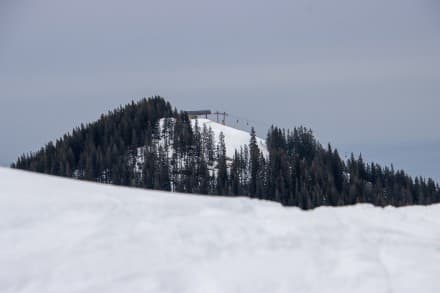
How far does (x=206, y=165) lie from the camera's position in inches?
4754

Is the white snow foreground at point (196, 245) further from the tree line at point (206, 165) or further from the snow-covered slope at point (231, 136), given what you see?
the snow-covered slope at point (231, 136)

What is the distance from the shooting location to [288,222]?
28.3ft

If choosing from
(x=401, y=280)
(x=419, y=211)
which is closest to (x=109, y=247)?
(x=401, y=280)

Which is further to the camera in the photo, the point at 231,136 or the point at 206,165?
the point at 231,136

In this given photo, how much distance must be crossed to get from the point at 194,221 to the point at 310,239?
5.75 feet

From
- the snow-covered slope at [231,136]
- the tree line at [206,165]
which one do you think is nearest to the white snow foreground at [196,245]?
the tree line at [206,165]

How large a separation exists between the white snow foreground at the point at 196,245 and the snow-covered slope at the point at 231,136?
133 m

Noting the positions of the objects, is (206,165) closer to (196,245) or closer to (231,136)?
(231,136)

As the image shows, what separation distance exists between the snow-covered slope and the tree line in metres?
3.59

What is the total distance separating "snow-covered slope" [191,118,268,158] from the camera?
147 m

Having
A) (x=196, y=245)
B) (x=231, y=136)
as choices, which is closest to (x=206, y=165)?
(x=231, y=136)

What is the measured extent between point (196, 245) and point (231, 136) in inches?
5764

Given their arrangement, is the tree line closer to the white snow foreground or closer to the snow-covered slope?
the snow-covered slope

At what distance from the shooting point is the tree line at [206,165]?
112312 millimetres
